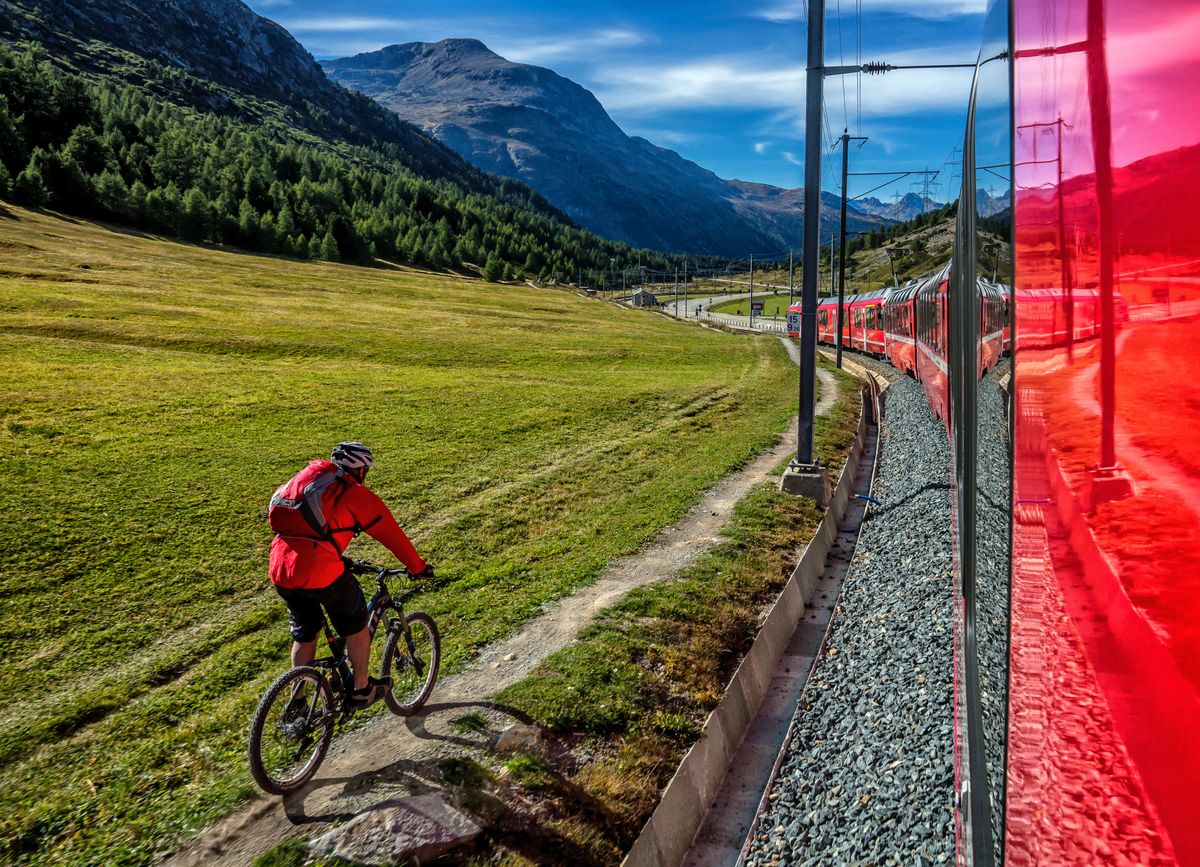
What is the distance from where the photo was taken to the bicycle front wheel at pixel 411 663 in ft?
25.4

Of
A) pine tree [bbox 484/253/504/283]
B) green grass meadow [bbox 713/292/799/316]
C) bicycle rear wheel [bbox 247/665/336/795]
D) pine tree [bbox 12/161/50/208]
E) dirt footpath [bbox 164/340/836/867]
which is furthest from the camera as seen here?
green grass meadow [bbox 713/292/799/316]

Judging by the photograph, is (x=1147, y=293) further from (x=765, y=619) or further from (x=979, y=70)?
(x=765, y=619)

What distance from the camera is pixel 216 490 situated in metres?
15.3

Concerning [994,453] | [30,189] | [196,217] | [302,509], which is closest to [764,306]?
[196,217]

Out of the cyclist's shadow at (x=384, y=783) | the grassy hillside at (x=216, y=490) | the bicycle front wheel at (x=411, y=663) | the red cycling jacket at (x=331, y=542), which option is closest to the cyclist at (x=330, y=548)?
the red cycling jacket at (x=331, y=542)

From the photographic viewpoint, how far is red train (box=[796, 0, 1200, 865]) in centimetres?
115

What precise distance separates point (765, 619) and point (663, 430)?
14110 mm

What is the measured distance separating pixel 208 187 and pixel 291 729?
122029 millimetres

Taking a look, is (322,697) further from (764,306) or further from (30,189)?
(764,306)

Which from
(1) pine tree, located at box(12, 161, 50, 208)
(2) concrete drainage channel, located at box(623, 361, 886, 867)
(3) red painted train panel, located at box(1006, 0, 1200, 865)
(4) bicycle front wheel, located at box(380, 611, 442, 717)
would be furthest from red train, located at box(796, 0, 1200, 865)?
(1) pine tree, located at box(12, 161, 50, 208)

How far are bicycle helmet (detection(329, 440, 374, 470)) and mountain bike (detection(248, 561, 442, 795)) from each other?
1.01 m

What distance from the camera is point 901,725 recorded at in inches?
314

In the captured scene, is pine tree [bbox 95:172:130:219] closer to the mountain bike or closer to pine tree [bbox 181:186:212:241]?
pine tree [bbox 181:186:212:241]

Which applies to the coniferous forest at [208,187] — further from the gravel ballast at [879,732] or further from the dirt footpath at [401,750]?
the gravel ballast at [879,732]
